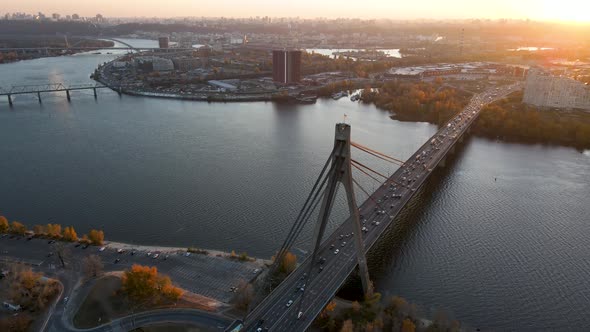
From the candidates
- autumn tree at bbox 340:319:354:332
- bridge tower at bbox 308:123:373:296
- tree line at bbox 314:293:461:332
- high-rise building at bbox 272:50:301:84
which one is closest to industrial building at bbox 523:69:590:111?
high-rise building at bbox 272:50:301:84

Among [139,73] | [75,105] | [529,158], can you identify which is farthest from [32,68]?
[529,158]

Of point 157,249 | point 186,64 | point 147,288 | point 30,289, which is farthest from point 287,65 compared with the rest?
point 30,289

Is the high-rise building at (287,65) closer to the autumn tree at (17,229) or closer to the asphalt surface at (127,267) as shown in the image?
the autumn tree at (17,229)

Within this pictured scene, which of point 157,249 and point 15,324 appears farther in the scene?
point 157,249

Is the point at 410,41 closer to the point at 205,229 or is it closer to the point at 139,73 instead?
the point at 139,73

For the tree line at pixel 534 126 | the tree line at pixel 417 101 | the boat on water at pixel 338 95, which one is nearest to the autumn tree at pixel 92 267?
the tree line at pixel 534 126

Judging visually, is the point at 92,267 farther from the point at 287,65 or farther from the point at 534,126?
the point at 287,65
